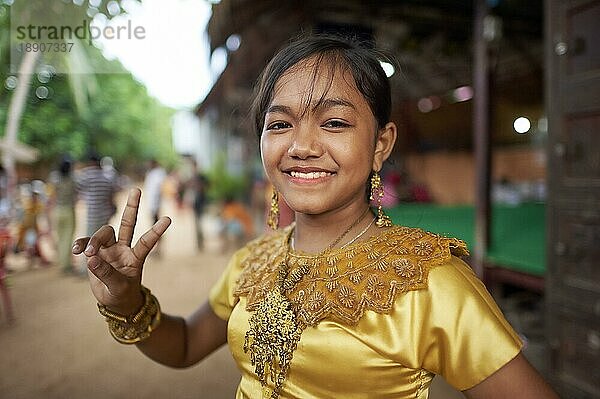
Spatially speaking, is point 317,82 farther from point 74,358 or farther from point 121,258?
point 74,358

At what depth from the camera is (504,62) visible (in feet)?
21.0

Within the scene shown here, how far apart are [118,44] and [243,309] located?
1247 mm

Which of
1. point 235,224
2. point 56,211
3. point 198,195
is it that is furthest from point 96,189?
point 198,195

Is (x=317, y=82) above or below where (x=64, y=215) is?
above

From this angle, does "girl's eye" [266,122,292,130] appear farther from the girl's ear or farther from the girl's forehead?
the girl's ear

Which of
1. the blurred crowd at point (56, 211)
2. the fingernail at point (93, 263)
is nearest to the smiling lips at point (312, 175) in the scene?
the fingernail at point (93, 263)

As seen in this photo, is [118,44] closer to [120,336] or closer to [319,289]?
[120,336]

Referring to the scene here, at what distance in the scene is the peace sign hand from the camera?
2.97ft

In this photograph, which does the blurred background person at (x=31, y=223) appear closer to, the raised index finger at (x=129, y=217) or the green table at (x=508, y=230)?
the raised index finger at (x=129, y=217)

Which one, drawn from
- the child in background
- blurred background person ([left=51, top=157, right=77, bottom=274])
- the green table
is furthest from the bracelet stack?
the child in background

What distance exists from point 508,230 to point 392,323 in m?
3.53

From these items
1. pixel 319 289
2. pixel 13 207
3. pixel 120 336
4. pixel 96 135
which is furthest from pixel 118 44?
pixel 319 289

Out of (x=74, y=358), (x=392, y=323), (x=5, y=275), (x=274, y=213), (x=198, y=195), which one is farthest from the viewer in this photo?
(x=198, y=195)

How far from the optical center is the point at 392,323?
2.70ft
